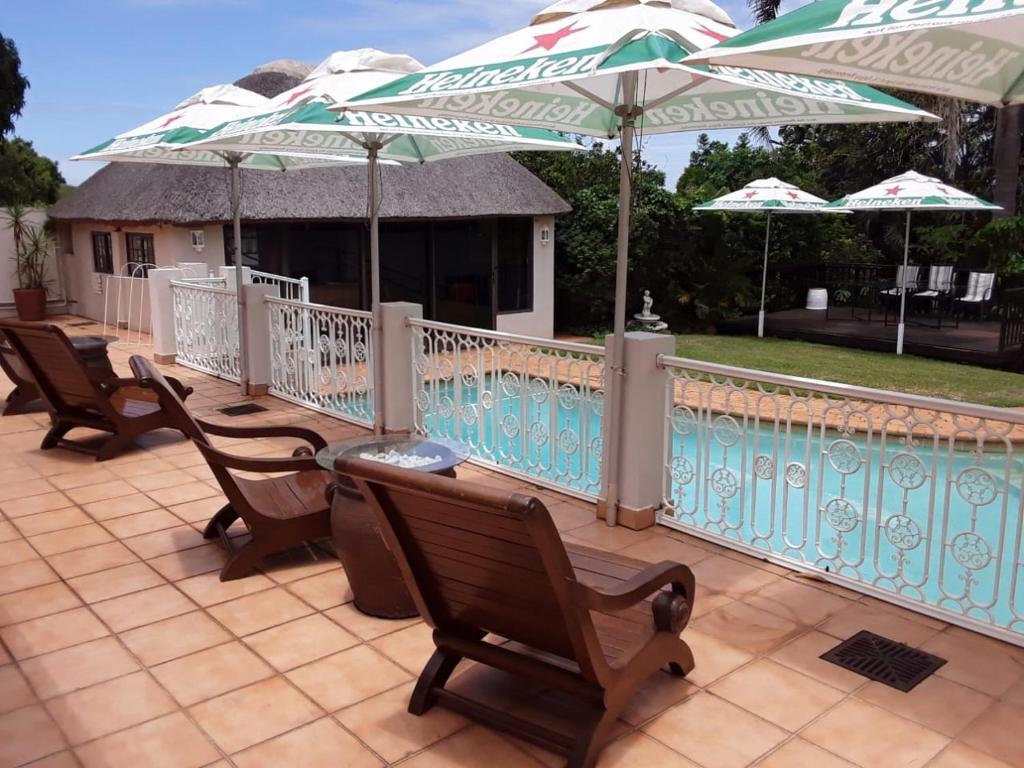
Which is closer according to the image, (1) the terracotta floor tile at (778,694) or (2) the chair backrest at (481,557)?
(2) the chair backrest at (481,557)

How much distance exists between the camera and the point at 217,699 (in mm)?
3281

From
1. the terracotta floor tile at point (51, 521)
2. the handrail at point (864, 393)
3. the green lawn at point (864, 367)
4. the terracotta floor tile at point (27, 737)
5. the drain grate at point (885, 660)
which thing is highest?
the handrail at point (864, 393)

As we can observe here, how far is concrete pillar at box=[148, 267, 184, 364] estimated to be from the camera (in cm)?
1114

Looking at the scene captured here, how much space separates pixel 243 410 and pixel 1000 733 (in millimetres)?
7094

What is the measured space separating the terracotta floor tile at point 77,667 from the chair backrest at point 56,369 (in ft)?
10.3

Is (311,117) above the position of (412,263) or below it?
above

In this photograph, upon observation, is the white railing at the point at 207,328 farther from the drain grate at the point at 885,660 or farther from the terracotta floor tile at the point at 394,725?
the drain grate at the point at 885,660

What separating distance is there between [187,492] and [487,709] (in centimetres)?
353

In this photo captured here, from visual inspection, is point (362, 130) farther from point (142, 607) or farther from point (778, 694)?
point (778, 694)

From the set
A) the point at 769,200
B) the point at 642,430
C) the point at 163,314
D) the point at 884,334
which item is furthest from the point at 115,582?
the point at 884,334

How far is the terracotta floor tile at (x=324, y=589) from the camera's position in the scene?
4.16 metres

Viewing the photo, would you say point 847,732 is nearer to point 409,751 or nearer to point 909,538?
point 909,538

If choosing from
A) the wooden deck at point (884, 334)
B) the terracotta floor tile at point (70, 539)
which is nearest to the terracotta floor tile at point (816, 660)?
the terracotta floor tile at point (70, 539)

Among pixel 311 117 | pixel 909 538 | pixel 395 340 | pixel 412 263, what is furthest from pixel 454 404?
pixel 412 263
